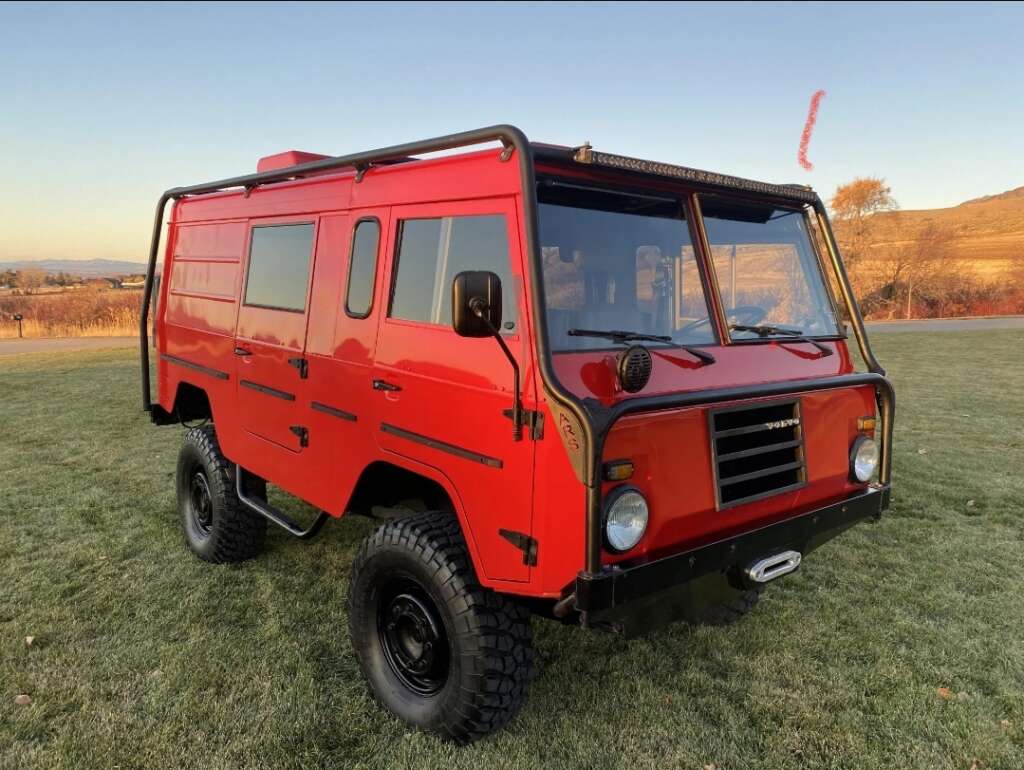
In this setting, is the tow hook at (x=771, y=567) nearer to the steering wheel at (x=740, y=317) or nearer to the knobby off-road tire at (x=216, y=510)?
the steering wheel at (x=740, y=317)

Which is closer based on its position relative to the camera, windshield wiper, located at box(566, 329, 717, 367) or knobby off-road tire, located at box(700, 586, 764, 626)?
windshield wiper, located at box(566, 329, 717, 367)

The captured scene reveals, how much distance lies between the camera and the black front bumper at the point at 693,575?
250 centimetres

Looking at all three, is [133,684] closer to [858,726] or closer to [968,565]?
[858,726]

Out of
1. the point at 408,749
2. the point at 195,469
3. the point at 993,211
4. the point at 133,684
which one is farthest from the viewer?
the point at 993,211

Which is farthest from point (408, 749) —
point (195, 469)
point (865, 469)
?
point (195, 469)

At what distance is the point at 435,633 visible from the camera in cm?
310

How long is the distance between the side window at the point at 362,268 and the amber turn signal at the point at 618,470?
62.3 inches

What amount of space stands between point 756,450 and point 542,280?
124 cm

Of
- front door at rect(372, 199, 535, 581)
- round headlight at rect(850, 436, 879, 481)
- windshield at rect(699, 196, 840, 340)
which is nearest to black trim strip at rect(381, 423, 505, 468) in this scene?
front door at rect(372, 199, 535, 581)

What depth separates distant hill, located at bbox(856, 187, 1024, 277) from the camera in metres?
34.8

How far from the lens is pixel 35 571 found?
16.0 feet

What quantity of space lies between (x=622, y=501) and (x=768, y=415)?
0.94 metres

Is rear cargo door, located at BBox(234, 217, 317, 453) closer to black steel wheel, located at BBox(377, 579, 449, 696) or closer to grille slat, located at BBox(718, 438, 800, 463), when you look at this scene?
black steel wheel, located at BBox(377, 579, 449, 696)

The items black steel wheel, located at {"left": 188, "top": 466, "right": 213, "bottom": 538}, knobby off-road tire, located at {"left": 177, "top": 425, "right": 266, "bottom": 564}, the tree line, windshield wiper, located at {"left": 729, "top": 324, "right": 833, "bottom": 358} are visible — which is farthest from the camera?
the tree line
